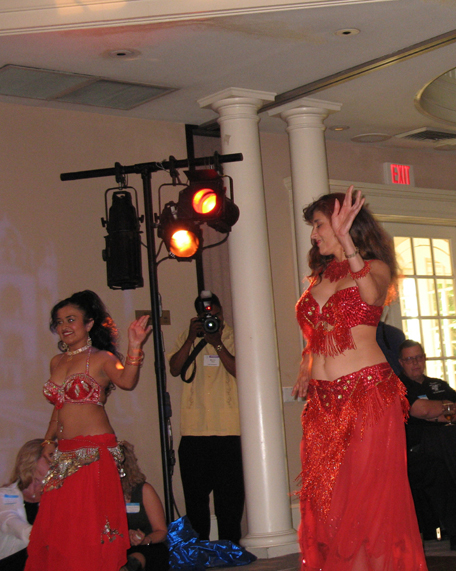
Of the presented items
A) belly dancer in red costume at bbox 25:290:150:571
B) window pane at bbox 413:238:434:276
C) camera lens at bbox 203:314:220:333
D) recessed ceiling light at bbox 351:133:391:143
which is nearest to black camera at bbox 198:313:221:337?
camera lens at bbox 203:314:220:333

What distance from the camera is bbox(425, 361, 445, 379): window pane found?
22.1 ft

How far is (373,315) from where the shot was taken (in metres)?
3.00

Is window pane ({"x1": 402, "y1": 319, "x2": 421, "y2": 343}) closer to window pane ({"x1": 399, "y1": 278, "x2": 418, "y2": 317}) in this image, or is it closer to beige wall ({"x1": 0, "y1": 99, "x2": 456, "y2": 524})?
window pane ({"x1": 399, "y1": 278, "x2": 418, "y2": 317})

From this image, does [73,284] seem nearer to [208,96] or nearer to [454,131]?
[208,96]

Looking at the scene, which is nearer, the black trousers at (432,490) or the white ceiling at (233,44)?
the white ceiling at (233,44)

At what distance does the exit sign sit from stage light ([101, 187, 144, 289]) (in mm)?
3019

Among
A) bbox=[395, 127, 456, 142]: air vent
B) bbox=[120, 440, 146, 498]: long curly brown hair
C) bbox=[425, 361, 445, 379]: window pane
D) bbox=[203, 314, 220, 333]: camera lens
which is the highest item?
bbox=[395, 127, 456, 142]: air vent

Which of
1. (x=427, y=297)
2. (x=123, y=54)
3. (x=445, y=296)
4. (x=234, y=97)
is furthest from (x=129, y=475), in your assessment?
(x=445, y=296)

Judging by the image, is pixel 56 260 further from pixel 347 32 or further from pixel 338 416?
pixel 338 416

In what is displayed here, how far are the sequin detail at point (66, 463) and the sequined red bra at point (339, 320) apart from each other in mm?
1095

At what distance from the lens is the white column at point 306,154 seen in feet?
17.5

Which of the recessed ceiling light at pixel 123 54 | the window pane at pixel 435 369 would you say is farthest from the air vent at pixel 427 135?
the recessed ceiling light at pixel 123 54

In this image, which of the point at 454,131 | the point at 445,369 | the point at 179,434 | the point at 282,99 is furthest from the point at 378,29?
the point at 445,369

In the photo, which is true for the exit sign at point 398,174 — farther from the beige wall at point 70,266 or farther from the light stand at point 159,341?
the light stand at point 159,341
